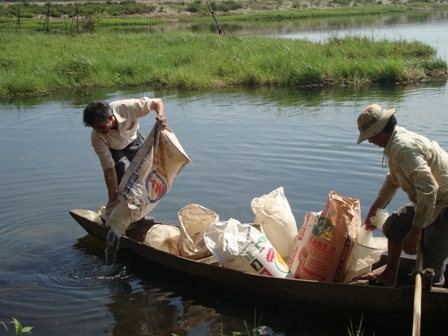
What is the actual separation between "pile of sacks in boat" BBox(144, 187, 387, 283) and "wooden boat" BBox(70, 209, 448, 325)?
129 millimetres

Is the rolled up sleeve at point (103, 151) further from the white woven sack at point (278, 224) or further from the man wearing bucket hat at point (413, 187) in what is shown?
the man wearing bucket hat at point (413, 187)

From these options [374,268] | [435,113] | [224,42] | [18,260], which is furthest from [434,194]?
[224,42]

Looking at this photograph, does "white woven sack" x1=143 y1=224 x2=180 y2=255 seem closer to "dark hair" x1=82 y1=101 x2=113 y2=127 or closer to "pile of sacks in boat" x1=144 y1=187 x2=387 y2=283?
"pile of sacks in boat" x1=144 y1=187 x2=387 y2=283

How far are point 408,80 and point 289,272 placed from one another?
12.3 metres

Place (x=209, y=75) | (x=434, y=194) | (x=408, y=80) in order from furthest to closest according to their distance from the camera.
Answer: (x=209, y=75) → (x=408, y=80) → (x=434, y=194)

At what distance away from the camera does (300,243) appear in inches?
215

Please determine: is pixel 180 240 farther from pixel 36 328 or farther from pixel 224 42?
pixel 224 42

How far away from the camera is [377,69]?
16.5 metres

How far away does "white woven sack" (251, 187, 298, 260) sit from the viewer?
5.79 m

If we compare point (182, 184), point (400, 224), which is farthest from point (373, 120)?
point (182, 184)

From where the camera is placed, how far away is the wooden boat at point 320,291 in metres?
4.67

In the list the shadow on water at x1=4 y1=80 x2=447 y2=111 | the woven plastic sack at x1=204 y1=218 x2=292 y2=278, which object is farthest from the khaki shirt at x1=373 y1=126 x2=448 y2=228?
the shadow on water at x1=4 y1=80 x2=447 y2=111

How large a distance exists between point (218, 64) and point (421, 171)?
14.6 metres

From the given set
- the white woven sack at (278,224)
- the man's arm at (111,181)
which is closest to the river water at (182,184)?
the white woven sack at (278,224)
